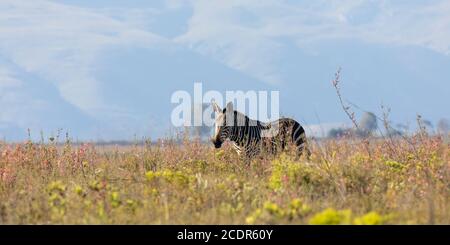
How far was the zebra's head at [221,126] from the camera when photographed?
18953 millimetres

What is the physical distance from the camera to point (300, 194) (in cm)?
1248

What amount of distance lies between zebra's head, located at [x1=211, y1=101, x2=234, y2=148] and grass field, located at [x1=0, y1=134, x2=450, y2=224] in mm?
1474

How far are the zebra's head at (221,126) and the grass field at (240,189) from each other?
147cm

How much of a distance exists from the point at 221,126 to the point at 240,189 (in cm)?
660

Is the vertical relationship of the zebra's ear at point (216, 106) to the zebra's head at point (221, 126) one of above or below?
above

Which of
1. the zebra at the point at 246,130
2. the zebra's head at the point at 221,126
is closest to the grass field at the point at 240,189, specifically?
the zebra at the point at 246,130

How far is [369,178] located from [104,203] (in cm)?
385

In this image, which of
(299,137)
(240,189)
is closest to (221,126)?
(299,137)
